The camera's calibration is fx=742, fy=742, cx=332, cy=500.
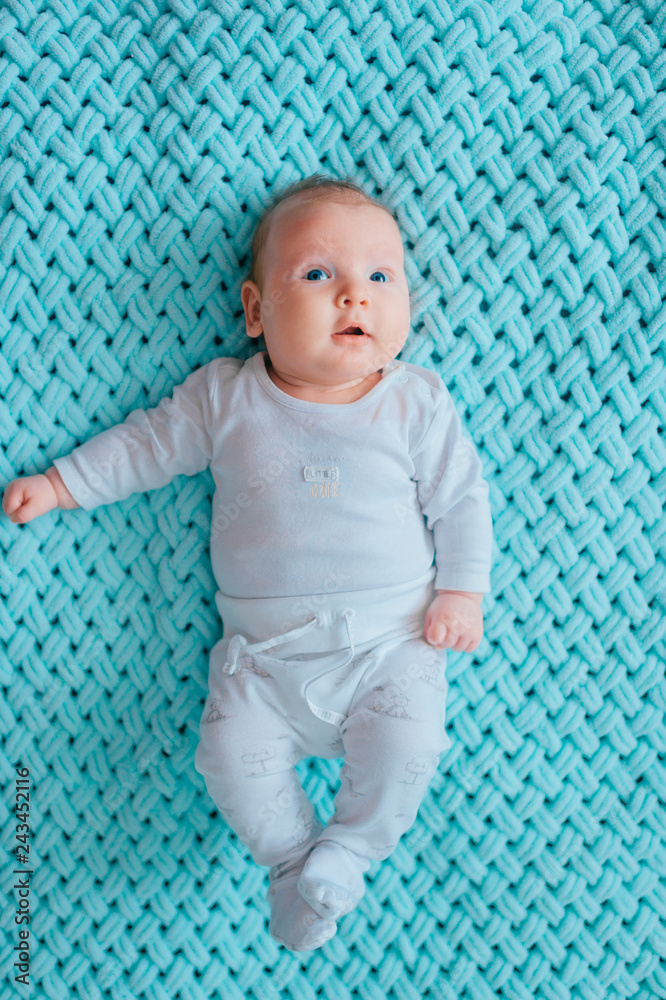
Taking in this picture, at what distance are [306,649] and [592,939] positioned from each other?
22.5 inches

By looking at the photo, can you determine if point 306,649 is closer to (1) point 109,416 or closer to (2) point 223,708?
(2) point 223,708

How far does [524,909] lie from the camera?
100 cm

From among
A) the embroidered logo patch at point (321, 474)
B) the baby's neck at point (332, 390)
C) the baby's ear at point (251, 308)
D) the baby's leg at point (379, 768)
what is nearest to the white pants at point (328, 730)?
the baby's leg at point (379, 768)

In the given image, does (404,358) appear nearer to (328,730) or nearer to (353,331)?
(353,331)

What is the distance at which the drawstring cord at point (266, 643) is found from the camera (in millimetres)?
893

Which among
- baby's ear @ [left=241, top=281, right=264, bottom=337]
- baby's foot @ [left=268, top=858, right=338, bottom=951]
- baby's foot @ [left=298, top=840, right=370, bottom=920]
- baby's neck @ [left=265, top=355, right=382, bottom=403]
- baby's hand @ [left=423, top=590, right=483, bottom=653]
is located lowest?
baby's foot @ [left=268, top=858, right=338, bottom=951]

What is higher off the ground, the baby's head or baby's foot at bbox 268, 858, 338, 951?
the baby's head

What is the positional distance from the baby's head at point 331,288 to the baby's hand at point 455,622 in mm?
304

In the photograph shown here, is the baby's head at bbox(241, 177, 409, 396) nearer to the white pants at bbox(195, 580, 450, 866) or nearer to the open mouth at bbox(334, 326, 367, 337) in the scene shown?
the open mouth at bbox(334, 326, 367, 337)

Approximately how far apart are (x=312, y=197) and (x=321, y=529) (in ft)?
1.33

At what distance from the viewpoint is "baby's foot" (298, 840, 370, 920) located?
0.83 m

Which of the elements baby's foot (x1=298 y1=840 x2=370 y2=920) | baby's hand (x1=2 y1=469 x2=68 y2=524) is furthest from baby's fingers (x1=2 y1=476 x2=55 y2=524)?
baby's foot (x1=298 y1=840 x2=370 y2=920)

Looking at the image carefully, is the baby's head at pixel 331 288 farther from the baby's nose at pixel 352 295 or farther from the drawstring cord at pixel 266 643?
the drawstring cord at pixel 266 643

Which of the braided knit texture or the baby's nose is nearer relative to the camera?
the baby's nose
